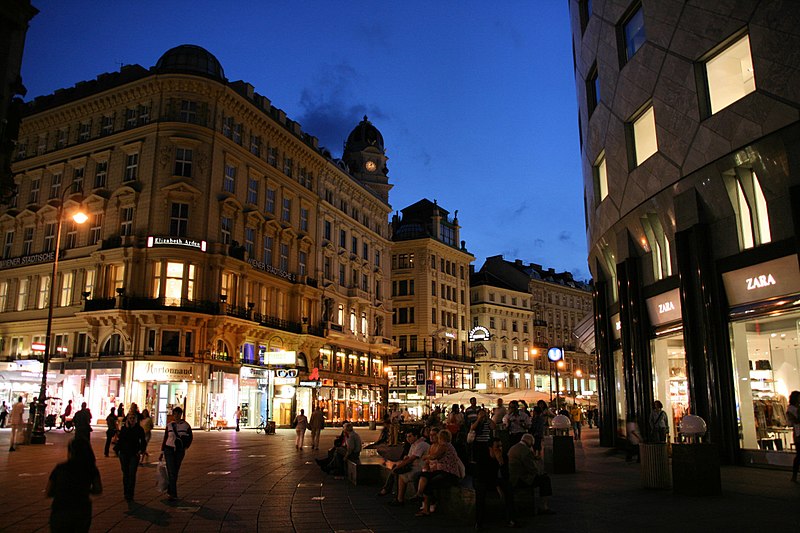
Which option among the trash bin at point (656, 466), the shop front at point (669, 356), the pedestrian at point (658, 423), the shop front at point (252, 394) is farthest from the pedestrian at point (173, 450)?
the shop front at point (252, 394)

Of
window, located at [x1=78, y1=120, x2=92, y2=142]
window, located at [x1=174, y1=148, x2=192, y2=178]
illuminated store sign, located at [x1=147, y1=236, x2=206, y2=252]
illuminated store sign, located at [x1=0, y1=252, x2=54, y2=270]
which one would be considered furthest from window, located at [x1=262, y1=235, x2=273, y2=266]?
window, located at [x1=78, y1=120, x2=92, y2=142]

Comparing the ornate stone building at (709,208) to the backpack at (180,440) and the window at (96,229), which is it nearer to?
the backpack at (180,440)

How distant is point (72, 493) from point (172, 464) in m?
5.88

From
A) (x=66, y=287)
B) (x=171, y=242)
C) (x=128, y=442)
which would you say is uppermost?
(x=171, y=242)

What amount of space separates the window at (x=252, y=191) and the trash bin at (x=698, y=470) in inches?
1627

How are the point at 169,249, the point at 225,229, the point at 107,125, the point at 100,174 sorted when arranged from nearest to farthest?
the point at 169,249, the point at 225,229, the point at 100,174, the point at 107,125

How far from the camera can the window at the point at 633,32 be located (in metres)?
21.4

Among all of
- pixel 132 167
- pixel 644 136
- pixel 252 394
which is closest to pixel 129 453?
pixel 644 136

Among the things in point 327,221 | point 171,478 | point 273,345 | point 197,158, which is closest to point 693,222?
point 171,478

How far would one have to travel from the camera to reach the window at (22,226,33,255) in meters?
49.8

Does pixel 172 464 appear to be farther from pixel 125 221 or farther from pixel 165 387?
pixel 125 221

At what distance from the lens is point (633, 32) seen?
2206 cm

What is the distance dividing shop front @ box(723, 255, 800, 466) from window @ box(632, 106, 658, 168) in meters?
5.42

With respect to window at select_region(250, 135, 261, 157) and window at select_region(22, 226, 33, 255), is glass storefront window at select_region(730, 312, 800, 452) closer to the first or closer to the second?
window at select_region(250, 135, 261, 157)
